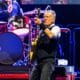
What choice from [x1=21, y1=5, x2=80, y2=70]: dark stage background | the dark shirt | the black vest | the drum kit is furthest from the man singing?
the dark shirt

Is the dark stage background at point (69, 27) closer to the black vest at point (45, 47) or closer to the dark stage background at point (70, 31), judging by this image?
the dark stage background at point (70, 31)

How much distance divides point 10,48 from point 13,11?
0.79m

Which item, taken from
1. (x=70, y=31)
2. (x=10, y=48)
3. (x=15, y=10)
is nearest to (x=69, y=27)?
(x=70, y=31)

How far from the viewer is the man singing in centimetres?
489

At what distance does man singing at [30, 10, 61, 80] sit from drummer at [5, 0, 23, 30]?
6.10 ft

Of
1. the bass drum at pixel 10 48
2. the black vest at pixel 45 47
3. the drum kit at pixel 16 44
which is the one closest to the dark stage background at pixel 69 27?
the drum kit at pixel 16 44

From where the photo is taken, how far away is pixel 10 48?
6480mm

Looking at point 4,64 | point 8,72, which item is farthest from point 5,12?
point 8,72

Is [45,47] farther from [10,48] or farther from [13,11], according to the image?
[13,11]

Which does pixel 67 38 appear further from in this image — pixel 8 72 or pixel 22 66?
pixel 8 72

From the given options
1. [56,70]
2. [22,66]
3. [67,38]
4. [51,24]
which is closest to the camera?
[51,24]

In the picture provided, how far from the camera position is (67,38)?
681 centimetres

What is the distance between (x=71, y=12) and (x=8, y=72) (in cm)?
205

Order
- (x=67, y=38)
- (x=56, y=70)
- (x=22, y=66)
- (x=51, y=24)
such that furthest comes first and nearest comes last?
(x=67, y=38) → (x=22, y=66) → (x=56, y=70) → (x=51, y=24)
